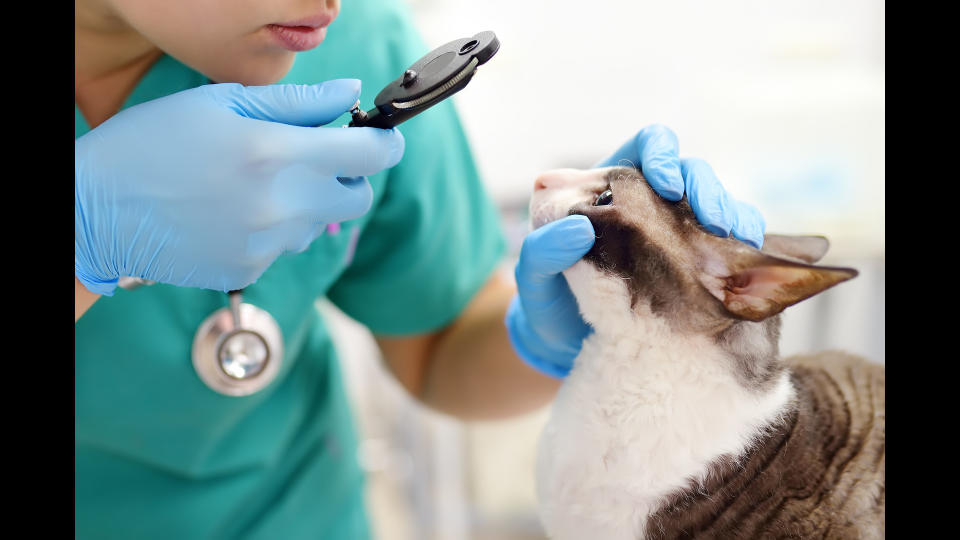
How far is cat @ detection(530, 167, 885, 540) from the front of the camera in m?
0.54

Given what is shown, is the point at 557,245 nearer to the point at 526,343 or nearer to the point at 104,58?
the point at 526,343

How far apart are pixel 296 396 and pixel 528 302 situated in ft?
1.50

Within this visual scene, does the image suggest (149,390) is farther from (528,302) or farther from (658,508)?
(658,508)

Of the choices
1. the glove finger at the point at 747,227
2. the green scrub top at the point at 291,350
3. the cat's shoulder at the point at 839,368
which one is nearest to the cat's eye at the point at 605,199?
the glove finger at the point at 747,227

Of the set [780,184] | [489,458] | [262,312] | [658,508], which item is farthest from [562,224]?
[489,458]

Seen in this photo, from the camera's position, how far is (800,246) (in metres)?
0.64

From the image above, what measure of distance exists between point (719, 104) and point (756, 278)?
25.7 inches

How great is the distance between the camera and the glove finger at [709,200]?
0.58 meters

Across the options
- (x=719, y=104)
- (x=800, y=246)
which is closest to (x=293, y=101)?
(x=800, y=246)

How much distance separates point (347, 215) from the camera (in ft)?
2.12

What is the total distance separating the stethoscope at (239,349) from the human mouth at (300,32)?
0.29m

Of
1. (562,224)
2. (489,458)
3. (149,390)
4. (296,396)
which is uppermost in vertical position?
(562,224)

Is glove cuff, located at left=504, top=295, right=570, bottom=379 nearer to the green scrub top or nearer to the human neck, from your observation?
the green scrub top
